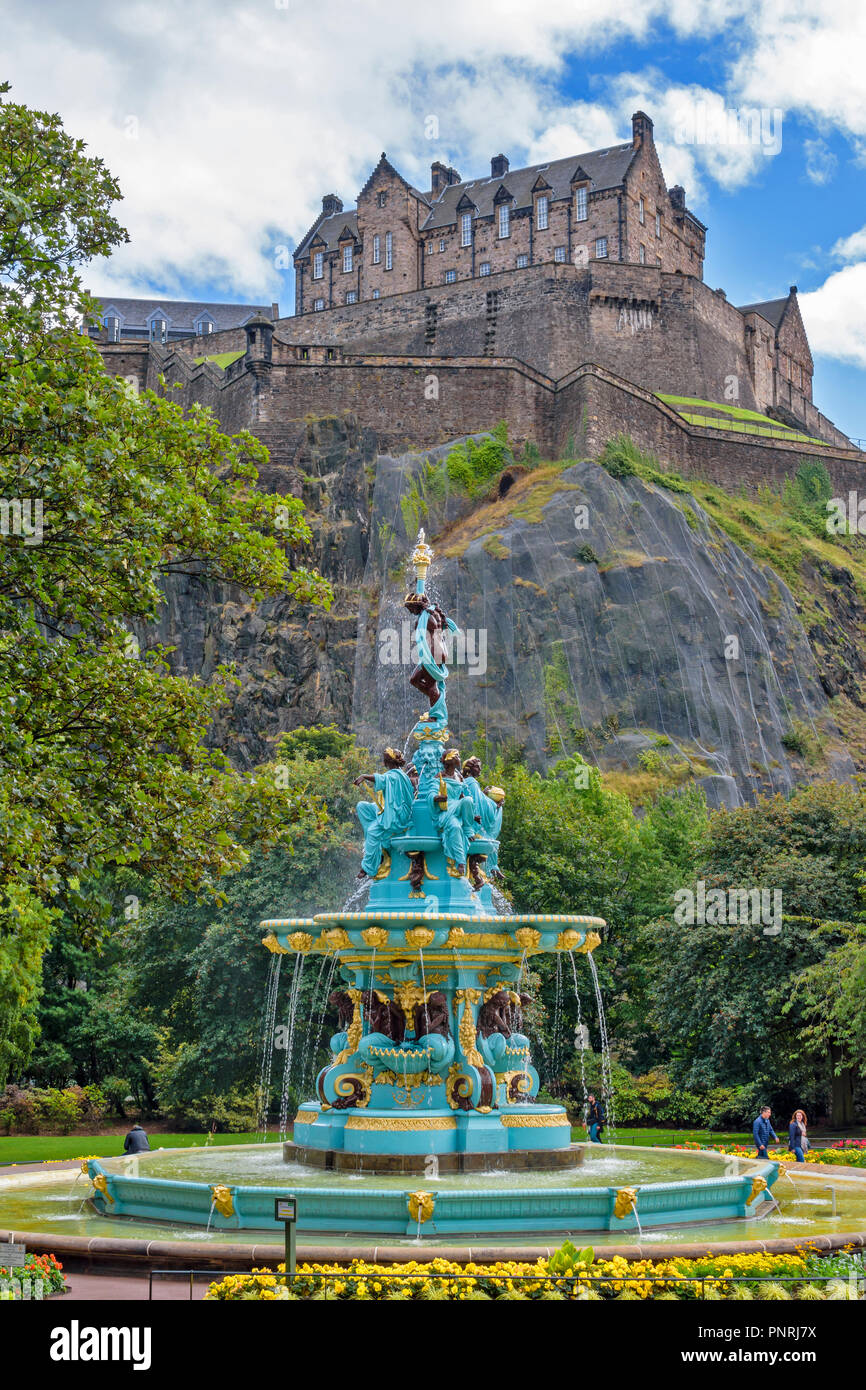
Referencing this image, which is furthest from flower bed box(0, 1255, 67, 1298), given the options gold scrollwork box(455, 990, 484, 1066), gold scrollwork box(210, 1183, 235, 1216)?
gold scrollwork box(455, 990, 484, 1066)

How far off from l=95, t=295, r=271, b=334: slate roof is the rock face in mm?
43795

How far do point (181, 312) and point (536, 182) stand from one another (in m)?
35.4

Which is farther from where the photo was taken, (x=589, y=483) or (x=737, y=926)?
(x=589, y=483)

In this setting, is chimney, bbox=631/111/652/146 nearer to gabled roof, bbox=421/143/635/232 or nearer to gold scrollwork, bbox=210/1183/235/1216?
gabled roof, bbox=421/143/635/232

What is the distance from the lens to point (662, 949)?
35906 mm

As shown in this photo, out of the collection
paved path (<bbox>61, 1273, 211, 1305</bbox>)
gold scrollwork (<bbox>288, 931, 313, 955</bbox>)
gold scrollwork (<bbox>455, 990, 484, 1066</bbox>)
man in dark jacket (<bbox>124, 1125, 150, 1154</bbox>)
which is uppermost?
gold scrollwork (<bbox>288, 931, 313, 955</bbox>)

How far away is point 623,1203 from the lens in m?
11.9

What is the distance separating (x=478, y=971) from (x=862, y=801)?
21917 mm

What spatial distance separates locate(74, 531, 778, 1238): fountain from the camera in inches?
530

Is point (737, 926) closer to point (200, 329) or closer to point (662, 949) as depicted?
point (662, 949)

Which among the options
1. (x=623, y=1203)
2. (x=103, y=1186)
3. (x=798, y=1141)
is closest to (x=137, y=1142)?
(x=103, y=1186)

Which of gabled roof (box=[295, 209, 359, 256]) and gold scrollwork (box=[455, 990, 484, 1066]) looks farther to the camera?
gabled roof (box=[295, 209, 359, 256])
